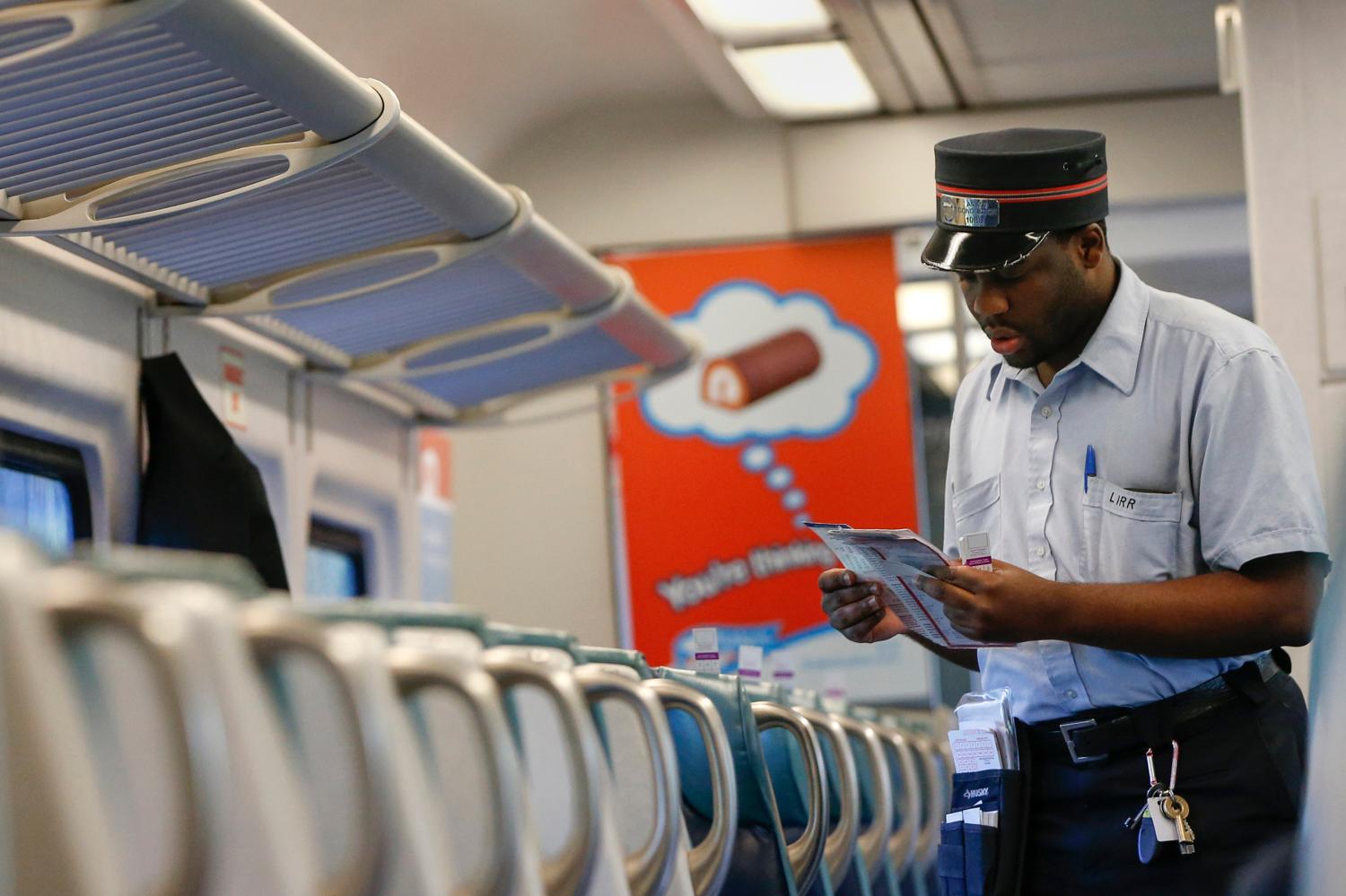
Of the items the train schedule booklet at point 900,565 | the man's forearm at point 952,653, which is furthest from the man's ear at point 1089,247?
the man's forearm at point 952,653

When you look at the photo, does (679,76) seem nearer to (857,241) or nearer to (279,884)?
(857,241)

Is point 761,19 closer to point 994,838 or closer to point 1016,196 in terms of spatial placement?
point 1016,196

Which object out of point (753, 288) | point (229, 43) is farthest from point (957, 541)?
point (753, 288)

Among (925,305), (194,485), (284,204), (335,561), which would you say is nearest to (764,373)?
(925,305)

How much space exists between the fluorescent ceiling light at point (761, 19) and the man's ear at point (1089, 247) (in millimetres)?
3621

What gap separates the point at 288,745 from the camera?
1.23 m

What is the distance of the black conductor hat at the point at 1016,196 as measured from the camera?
2375 millimetres

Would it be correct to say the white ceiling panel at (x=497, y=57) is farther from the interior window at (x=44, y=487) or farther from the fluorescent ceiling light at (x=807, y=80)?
the interior window at (x=44, y=487)

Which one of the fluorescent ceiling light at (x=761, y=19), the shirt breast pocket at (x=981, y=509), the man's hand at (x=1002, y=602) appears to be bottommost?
the man's hand at (x=1002, y=602)

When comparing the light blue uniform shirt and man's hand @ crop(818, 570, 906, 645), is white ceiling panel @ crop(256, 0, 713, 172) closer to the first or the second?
man's hand @ crop(818, 570, 906, 645)

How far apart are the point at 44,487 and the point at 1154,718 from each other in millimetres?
2495

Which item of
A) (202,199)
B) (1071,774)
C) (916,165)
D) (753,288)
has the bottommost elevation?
(1071,774)

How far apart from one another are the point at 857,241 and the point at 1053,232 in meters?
4.89

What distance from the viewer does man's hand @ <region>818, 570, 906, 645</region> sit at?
2484 mm
